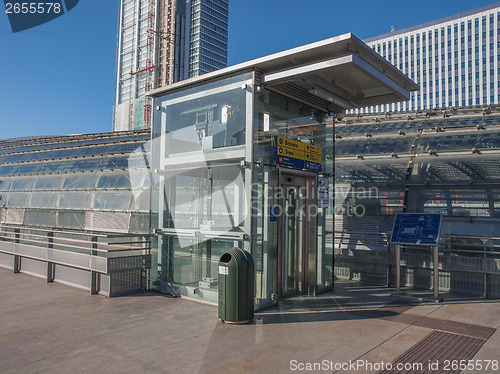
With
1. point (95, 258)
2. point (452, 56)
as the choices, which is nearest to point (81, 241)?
point (95, 258)

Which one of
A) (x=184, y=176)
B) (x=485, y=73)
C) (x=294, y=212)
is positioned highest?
(x=485, y=73)

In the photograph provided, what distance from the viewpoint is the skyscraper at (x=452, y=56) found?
101812mm

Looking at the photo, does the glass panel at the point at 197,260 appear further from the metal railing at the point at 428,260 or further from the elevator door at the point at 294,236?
the metal railing at the point at 428,260

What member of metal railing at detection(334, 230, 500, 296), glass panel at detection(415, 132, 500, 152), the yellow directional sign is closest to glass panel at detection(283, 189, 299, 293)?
the yellow directional sign

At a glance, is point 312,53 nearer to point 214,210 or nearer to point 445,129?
point 214,210

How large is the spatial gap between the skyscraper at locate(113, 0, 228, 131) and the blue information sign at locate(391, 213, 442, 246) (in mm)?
125160

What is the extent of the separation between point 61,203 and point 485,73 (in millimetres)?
112790

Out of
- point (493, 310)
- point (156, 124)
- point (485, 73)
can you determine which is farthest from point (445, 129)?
point (485, 73)

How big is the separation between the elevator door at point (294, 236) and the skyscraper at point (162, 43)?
409ft

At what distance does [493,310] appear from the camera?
7.11 m

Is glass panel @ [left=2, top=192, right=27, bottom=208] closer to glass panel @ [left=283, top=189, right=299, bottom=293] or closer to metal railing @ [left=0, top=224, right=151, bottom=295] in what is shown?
metal railing @ [left=0, top=224, right=151, bottom=295]

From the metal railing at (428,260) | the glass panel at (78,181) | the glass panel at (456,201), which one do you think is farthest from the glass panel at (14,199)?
the glass panel at (456,201)

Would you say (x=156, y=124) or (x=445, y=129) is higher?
(x=445, y=129)

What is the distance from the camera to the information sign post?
7792 millimetres
